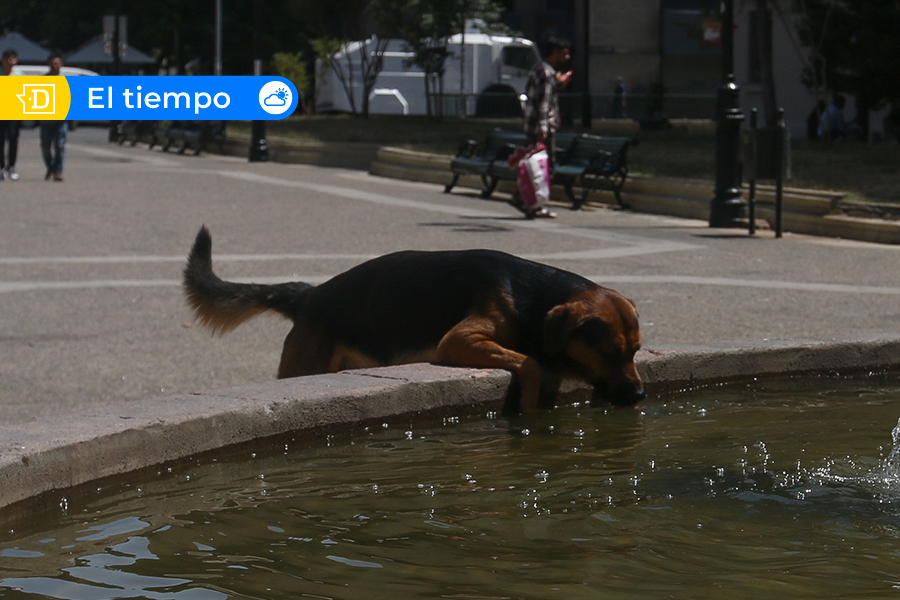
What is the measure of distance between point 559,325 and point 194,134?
31254 mm

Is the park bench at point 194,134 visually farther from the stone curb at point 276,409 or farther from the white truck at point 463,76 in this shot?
the stone curb at point 276,409

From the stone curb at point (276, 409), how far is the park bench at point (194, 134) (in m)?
30.3

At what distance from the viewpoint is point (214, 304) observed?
5.76 m

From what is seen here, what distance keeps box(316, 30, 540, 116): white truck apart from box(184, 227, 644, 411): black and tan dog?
3551cm

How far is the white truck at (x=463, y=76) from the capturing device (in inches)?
1655

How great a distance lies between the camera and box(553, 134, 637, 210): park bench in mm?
18469

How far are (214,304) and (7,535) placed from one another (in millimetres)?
2194

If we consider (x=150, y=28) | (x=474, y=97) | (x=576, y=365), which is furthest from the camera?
(x=150, y=28)

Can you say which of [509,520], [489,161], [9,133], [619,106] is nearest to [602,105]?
[619,106]

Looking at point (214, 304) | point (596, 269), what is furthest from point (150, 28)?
point (214, 304)

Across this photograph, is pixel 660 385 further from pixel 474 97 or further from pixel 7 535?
pixel 474 97

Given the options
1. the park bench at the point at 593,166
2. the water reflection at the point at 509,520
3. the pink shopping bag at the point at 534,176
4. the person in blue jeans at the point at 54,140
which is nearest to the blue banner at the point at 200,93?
the person in blue jeans at the point at 54,140

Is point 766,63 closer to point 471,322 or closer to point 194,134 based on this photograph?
point 194,134

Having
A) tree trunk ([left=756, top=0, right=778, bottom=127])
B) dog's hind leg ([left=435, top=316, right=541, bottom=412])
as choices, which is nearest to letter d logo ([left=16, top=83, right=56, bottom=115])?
tree trunk ([left=756, top=0, right=778, bottom=127])
